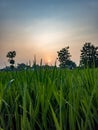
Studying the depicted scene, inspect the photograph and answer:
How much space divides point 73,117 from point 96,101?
0.25 m

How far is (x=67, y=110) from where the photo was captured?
1.35m

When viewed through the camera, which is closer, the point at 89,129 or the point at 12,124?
the point at 89,129

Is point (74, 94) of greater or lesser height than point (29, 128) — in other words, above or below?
above

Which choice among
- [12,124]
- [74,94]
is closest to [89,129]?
[74,94]

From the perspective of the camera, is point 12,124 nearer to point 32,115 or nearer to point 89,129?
point 32,115

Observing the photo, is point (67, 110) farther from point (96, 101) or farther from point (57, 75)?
point (57, 75)

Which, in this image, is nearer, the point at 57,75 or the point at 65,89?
the point at 65,89

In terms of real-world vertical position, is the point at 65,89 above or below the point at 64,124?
above

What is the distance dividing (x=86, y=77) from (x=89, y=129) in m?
0.64

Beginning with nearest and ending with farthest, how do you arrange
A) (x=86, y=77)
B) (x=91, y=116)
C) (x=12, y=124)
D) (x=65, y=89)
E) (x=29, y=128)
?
(x=29, y=128), (x=91, y=116), (x=12, y=124), (x=65, y=89), (x=86, y=77)

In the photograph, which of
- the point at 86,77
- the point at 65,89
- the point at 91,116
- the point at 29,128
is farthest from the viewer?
the point at 86,77

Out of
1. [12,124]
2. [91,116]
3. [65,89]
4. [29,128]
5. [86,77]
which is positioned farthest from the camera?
[86,77]

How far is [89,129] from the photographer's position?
130 cm

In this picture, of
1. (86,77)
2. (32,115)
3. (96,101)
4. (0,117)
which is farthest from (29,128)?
(86,77)
